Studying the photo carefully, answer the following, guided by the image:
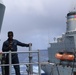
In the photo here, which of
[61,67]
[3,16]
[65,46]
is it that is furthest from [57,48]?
[3,16]

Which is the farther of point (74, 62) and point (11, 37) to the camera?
point (74, 62)

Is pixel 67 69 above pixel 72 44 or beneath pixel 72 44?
beneath

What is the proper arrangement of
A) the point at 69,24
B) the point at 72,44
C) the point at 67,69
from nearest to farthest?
1. the point at 67,69
2. the point at 72,44
3. the point at 69,24

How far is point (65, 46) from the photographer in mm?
36094

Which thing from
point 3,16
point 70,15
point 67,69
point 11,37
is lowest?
point 67,69

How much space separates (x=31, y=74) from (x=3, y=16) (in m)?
2.71

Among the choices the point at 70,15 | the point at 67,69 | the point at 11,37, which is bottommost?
the point at 67,69

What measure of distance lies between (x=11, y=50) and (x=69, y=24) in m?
27.6

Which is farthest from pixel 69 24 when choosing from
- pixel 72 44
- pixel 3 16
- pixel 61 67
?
pixel 3 16

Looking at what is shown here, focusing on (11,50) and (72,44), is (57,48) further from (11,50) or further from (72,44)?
(11,50)

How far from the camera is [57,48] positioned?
38.9m

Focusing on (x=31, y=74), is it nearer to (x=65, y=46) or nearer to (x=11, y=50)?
(x=11, y=50)

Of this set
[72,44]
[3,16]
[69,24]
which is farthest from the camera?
[69,24]

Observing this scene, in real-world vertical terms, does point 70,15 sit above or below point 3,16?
above
